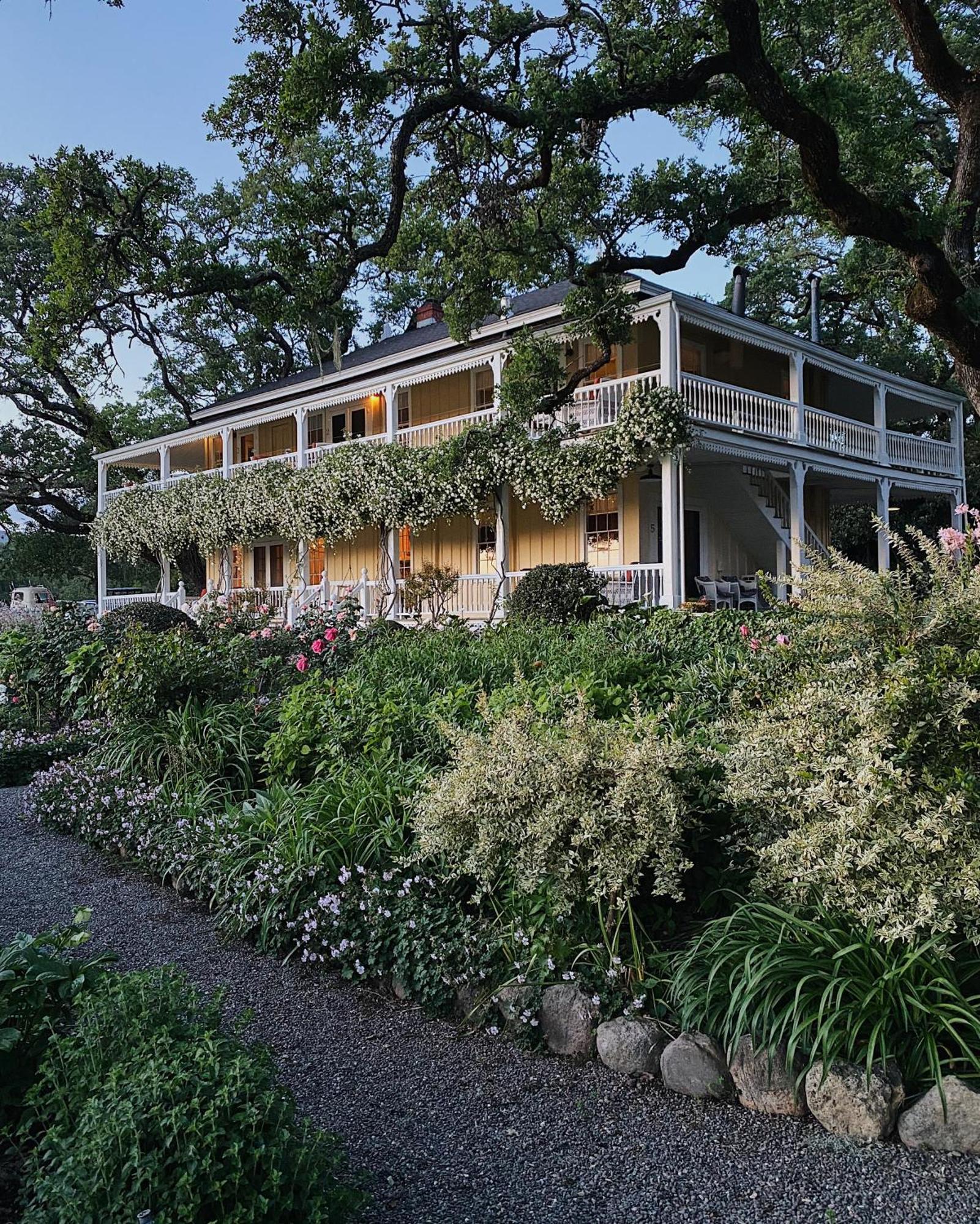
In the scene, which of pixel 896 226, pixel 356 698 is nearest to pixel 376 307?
pixel 896 226

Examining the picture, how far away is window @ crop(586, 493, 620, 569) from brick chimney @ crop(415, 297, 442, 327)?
29.7 ft

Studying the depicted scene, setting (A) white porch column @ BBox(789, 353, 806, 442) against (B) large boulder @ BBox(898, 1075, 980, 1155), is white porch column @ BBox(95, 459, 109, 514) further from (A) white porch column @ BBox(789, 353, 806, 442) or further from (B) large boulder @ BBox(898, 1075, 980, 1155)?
(B) large boulder @ BBox(898, 1075, 980, 1155)

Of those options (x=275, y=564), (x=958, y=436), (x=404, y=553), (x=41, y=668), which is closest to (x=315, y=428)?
(x=275, y=564)

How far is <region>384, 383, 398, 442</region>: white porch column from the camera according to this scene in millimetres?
18812

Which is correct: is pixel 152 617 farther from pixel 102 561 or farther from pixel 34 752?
pixel 102 561

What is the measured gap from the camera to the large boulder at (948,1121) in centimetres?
248

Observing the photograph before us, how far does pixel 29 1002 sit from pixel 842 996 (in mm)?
2513

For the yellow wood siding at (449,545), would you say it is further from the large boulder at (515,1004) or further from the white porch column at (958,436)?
the large boulder at (515,1004)

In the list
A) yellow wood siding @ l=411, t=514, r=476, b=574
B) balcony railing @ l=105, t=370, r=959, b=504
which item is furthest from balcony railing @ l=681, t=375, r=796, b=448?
yellow wood siding @ l=411, t=514, r=476, b=574

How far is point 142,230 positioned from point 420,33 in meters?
4.03

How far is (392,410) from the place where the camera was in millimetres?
18875

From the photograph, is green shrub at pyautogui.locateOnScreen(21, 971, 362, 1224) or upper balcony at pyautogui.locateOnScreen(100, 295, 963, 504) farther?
upper balcony at pyautogui.locateOnScreen(100, 295, 963, 504)

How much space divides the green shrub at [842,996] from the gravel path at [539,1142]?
26 centimetres

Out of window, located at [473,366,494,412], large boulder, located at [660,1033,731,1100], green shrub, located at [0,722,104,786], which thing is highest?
window, located at [473,366,494,412]
